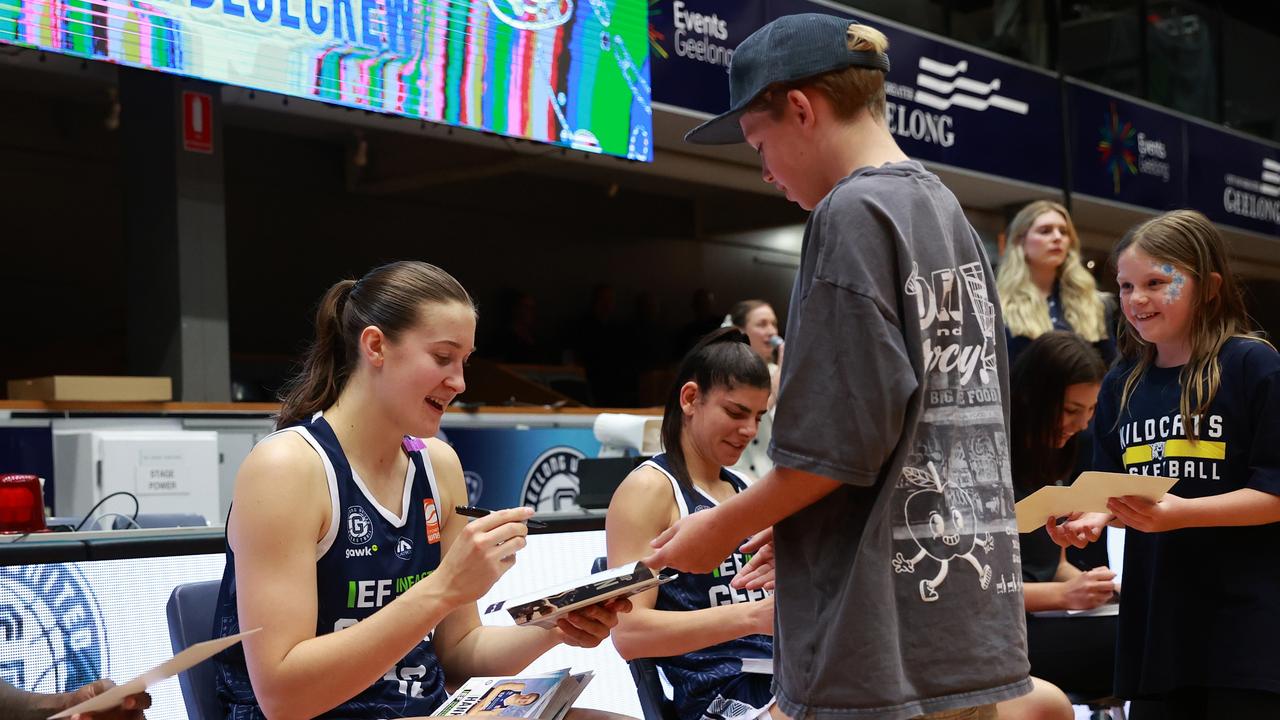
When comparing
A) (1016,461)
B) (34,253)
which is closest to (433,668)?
(1016,461)

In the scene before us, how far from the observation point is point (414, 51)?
5914 millimetres

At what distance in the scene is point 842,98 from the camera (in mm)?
1524

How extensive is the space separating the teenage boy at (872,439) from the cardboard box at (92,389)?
14.5 feet

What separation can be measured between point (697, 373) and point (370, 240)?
9195mm

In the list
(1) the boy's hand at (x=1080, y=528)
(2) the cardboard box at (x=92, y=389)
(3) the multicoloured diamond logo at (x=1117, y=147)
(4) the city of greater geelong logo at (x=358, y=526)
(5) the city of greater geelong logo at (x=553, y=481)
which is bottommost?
(5) the city of greater geelong logo at (x=553, y=481)

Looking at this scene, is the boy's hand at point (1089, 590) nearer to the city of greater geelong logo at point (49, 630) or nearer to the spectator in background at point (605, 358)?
the city of greater geelong logo at point (49, 630)

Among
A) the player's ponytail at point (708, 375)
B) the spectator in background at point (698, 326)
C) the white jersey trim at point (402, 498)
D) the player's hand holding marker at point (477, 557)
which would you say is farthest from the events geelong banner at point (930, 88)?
the player's hand holding marker at point (477, 557)

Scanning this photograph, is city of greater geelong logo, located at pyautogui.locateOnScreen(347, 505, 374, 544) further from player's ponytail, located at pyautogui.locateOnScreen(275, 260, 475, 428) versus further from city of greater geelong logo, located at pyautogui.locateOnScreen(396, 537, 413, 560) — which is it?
player's ponytail, located at pyautogui.locateOnScreen(275, 260, 475, 428)

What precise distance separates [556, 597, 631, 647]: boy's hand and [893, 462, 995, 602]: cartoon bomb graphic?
60 centimetres

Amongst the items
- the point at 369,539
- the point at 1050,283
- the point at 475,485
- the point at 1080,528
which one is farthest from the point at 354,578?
the point at 475,485

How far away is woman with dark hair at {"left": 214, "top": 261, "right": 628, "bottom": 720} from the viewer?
1.76 metres

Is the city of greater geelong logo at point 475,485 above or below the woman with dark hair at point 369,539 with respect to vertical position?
below

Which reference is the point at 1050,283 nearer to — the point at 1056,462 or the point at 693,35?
the point at 1056,462

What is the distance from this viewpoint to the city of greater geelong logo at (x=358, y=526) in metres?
1.91
